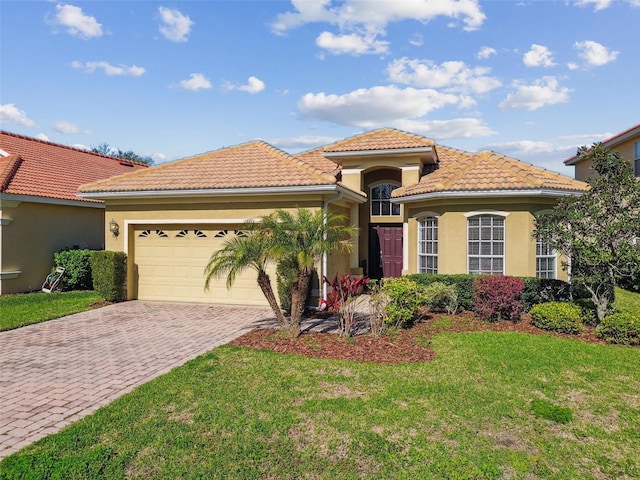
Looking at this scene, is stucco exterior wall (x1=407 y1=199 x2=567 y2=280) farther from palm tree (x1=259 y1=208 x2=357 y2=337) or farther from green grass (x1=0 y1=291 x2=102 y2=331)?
green grass (x1=0 y1=291 x2=102 y2=331)

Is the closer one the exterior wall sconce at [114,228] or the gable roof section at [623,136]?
the exterior wall sconce at [114,228]

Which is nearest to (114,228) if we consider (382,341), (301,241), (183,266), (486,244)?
(183,266)

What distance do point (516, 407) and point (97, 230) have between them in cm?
1761

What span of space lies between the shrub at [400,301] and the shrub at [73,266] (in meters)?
12.0

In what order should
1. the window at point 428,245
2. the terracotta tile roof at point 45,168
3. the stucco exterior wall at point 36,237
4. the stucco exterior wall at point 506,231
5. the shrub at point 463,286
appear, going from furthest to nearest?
the terracotta tile roof at point 45,168, the stucco exterior wall at point 36,237, the window at point 428,245, the stucco exterior wall at point 506,231, the shrub at point 463,286

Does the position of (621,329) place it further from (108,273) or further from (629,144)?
(629,144)

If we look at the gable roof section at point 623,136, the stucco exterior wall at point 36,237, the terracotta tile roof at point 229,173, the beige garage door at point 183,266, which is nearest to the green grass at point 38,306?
the stucco exterior wall at point 36,237

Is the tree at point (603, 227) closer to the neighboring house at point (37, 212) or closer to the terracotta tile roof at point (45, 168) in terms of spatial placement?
the neighboring house at point (37, 212)

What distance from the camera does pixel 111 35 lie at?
441 inches

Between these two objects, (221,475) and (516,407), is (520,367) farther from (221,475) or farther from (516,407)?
(221,475)

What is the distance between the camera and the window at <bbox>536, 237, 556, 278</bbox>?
11.7 metres

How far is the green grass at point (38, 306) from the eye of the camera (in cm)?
1057

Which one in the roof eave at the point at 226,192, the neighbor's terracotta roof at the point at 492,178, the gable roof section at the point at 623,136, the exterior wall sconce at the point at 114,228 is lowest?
the exterior wall sconce at the point at 114,228

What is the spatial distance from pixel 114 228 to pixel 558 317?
12671 millimetres
